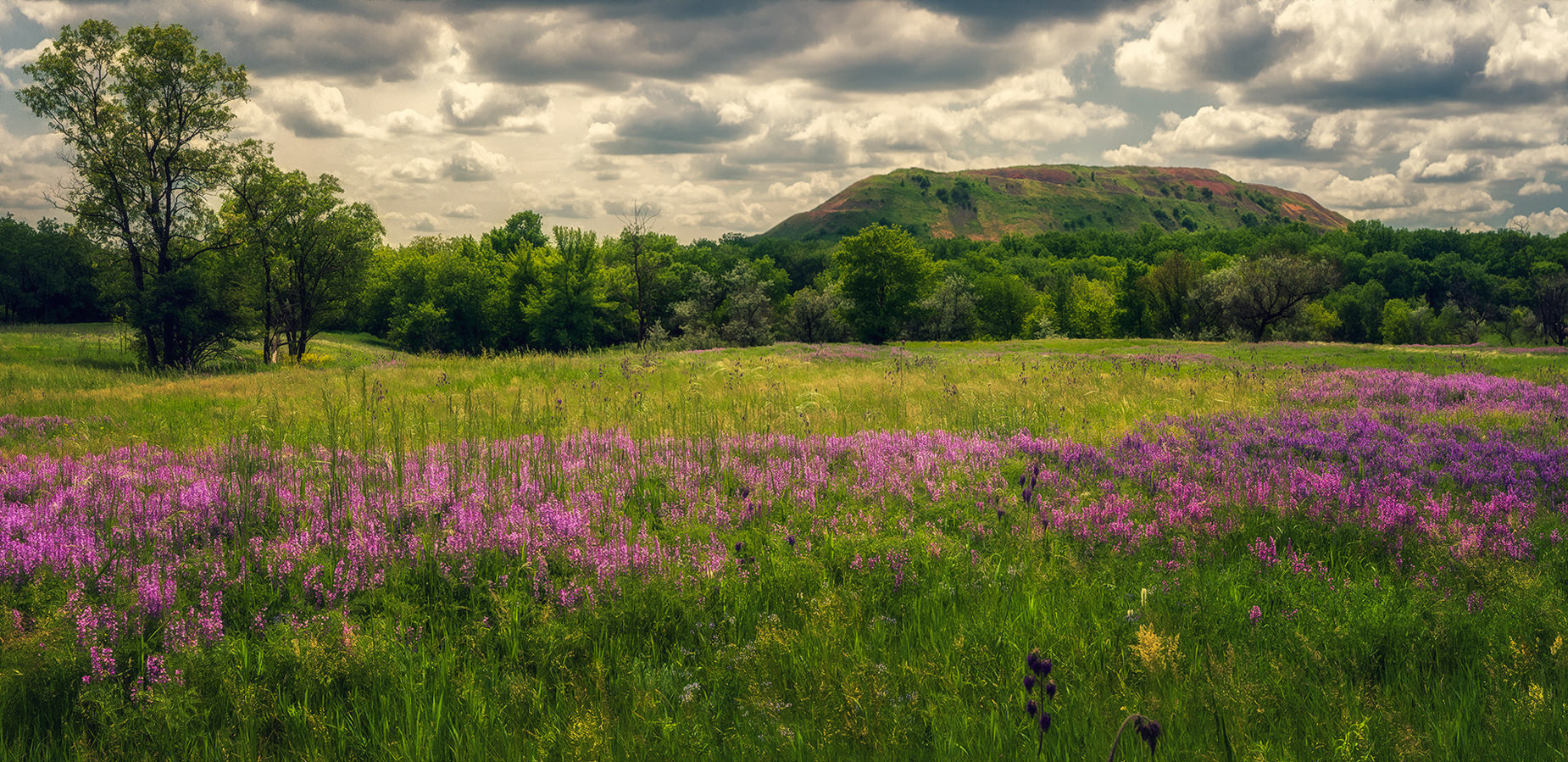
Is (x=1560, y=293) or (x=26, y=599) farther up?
(x=1560, y=293)

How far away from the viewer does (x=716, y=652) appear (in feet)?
11.9

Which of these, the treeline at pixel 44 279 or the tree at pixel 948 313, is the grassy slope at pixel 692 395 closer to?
the tree at pixel 948 313

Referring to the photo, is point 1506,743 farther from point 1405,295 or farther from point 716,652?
point 1405,295

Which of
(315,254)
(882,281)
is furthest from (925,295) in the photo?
(315,254)

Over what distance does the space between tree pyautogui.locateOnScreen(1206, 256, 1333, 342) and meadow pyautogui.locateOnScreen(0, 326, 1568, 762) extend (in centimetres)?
7224

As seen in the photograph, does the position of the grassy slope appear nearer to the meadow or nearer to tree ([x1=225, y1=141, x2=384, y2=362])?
the meadow

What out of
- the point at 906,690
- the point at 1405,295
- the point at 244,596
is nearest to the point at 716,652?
the point at 906,690

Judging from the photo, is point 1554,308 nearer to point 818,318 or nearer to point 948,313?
point 948,313

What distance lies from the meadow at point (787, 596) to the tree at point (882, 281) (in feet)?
216

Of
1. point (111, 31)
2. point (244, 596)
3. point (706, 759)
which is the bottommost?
point (706, 759)

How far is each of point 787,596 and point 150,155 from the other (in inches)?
1804

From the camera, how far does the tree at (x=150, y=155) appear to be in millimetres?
32938

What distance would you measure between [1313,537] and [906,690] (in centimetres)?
397

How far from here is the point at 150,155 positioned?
34531mm
